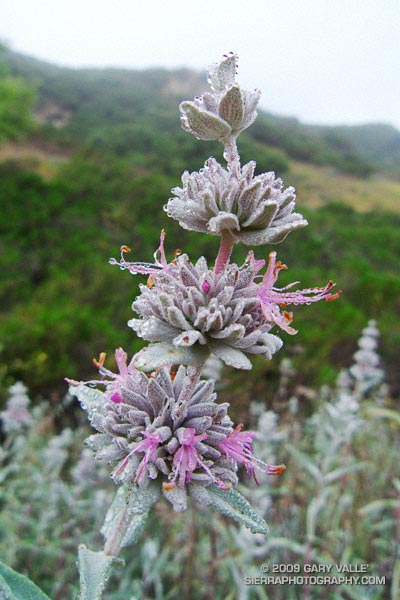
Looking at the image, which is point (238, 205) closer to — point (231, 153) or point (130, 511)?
point (231, 153)

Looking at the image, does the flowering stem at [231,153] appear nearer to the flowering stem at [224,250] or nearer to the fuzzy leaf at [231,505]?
the flowering stem at [224,250]

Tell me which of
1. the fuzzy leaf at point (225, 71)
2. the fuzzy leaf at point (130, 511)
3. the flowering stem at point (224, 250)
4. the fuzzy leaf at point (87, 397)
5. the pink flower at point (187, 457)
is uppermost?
the fuzzy leaf at point (225, 71)

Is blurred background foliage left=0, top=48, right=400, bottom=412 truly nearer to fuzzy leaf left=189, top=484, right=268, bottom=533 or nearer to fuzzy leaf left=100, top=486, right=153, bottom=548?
fuzzy leaf left=100, top=486, right=153, bottom=548

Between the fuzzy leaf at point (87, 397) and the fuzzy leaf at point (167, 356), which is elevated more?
the fuzzy leaf at point (167, 356)

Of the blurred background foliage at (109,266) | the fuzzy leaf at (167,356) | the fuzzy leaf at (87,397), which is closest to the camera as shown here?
the fuzzy leaf at (167,356)

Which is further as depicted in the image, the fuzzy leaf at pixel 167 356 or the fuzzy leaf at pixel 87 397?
the fuzzy leaf at pixel 87 397

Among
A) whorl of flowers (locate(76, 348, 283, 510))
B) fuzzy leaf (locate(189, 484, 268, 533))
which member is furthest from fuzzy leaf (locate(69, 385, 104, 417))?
fuzzy leaf (locate(189, 484, 268, 533))

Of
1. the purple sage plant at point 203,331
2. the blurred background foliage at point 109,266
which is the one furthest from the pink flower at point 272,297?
the blurred background foliage at point 109,266
